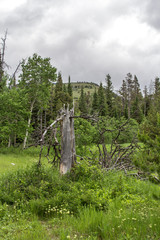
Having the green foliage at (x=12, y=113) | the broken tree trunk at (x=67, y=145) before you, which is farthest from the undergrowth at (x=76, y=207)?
the green foliage at (x=12, y=113)

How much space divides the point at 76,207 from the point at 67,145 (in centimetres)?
249

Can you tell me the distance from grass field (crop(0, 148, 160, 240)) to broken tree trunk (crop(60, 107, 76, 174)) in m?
0.40

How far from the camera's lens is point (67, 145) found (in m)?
6.34

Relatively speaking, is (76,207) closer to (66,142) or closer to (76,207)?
(76,207)

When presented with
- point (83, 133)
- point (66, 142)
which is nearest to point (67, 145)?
point (66, 142)

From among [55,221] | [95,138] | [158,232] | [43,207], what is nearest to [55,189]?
[43,207]

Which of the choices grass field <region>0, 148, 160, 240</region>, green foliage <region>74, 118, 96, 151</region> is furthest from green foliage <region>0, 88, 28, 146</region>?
grass field <region>0, 148, 160, 240</region>

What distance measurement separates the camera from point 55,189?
191 inches

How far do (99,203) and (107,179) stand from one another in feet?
5.92

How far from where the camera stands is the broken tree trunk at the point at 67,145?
6109 millimetres

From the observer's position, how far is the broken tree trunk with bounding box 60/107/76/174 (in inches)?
241

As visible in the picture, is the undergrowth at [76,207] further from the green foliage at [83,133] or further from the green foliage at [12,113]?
the green foliage at [12,113]

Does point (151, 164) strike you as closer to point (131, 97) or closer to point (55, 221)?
point (55, 221)

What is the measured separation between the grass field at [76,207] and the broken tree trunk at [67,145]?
1.30 feet
